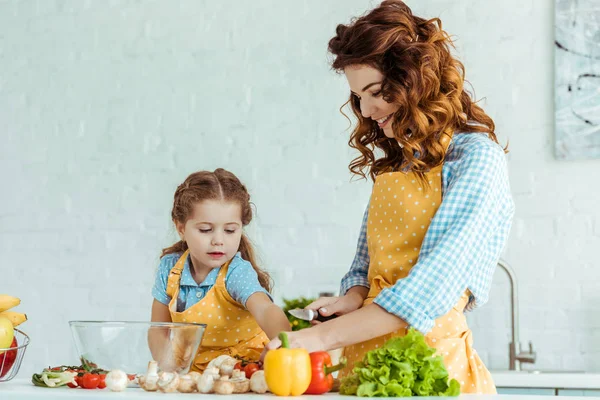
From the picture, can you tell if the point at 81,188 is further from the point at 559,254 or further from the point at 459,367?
the point at 459,367

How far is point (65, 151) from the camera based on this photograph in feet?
12.6

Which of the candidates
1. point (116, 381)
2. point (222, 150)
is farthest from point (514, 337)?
point (116, 381)

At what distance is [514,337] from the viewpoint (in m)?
3.01

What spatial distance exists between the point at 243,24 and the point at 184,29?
29cm

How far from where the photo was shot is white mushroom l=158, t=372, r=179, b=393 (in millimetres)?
1234

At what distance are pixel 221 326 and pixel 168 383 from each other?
2.00 feet

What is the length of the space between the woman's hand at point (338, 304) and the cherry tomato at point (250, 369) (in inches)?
8.6

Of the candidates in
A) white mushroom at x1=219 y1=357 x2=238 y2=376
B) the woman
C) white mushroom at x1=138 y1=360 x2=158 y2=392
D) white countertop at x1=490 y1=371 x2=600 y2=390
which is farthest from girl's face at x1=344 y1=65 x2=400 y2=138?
white countertop at x1=490 y1=371 x2=600 y2=390

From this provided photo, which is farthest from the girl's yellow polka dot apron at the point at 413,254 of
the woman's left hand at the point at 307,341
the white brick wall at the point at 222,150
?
the white brick wall at the point at 222,150

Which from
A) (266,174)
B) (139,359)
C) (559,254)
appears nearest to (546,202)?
(559,254)

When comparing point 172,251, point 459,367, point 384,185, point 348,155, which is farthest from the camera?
point 348,155

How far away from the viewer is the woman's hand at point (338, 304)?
5.19 ft

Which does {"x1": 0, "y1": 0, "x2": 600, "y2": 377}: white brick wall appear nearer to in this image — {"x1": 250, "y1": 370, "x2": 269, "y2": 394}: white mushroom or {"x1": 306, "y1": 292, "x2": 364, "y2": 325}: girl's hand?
{"x1": 306, "y1": 292, "x2": 364, "y2": 325}: girl's hand

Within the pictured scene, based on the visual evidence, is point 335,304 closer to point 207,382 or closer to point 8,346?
point 207,382
